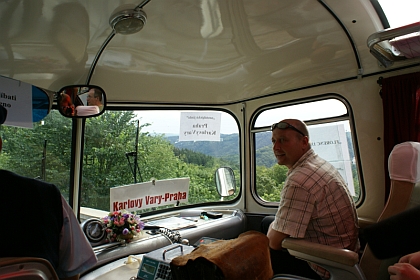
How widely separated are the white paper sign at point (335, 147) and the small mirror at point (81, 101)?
2.29 m

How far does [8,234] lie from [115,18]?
1.40 metres

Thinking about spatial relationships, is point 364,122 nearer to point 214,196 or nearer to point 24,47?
point 214,196

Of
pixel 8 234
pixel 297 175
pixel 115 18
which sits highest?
pixel 115 18

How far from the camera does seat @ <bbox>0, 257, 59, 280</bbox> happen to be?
1.03 metres

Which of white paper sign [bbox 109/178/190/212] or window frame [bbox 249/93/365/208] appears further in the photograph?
white paper sign [bbox 109/178/190/212]

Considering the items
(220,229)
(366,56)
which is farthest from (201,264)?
(366,56)

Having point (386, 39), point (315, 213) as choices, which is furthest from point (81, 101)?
point (386, 39)

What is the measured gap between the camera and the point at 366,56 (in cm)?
255

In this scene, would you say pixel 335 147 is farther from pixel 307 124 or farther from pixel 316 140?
pixel 307 124

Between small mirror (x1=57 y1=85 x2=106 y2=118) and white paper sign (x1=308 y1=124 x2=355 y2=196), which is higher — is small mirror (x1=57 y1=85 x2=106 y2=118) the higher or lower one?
the higher one

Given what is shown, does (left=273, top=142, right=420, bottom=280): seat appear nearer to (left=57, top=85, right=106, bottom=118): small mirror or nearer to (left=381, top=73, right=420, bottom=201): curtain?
(left=381, top=73, right=420, bottom=201): curtain

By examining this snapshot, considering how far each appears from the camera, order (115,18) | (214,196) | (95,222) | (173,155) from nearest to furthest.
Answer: (115,18) < (95,222) < (173,155) < (214,196)

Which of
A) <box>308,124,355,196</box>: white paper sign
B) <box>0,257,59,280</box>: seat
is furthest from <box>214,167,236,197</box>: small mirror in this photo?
<box>0,257,59,280</box>: seat

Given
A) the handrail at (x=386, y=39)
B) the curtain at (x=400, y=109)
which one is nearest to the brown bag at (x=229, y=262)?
the handrail at (x=386, y=39)
